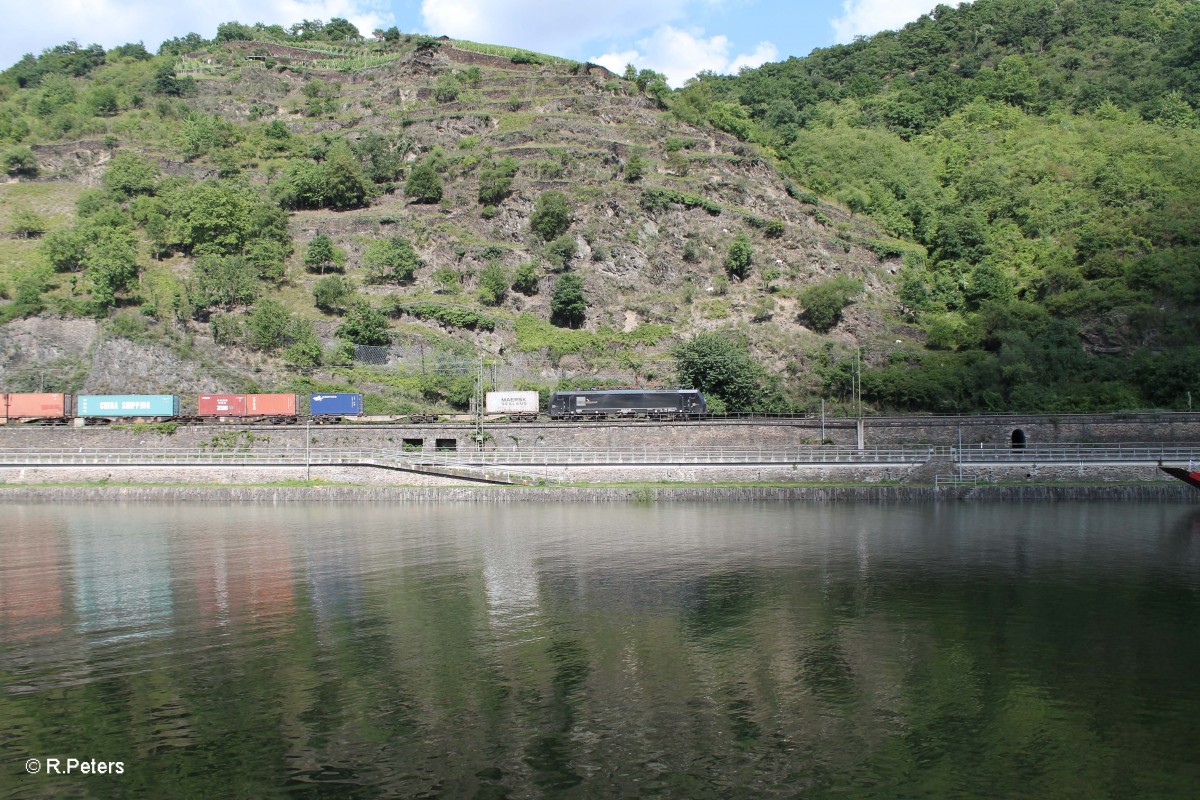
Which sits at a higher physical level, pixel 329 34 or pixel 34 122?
pixel 329 34

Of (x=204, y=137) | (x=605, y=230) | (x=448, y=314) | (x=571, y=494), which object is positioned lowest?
(x=571, y=494)

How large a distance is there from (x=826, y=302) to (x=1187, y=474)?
36.9 meters

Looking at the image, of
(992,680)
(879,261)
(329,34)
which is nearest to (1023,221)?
(879,261)

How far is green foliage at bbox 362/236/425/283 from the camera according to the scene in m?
91.1

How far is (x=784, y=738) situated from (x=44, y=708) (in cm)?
1563

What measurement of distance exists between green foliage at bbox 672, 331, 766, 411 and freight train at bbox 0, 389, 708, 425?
3683 mm

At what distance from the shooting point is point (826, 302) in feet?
278

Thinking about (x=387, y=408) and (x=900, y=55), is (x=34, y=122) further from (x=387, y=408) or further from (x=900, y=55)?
A: (x=900, y=55)

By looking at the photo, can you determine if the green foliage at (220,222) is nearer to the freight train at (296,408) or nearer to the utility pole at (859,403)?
the freight train at (296,408)

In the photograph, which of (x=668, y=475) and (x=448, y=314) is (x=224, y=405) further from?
(x=668, y=475)

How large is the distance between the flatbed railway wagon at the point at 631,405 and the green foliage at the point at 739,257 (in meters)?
26.2

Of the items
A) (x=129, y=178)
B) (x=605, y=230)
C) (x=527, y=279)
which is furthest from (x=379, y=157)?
(x=605, y=230)

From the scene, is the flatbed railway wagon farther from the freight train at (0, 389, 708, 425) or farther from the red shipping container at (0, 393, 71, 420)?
the red shipping container at (0, 393, 71, 420)

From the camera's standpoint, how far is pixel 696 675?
21703 mm
